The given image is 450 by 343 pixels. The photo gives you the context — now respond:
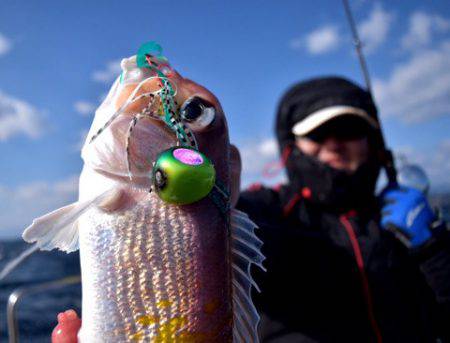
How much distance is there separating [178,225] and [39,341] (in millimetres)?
7747

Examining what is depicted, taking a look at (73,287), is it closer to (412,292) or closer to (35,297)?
(35,297)

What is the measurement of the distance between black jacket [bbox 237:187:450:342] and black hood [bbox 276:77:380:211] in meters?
0.14

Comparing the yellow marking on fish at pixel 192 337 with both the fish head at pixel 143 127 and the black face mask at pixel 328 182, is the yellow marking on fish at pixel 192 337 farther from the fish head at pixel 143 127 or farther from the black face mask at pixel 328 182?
the black face mask at pixel 328 182

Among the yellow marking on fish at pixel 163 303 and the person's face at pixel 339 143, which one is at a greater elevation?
the person's face at pixel 339 143

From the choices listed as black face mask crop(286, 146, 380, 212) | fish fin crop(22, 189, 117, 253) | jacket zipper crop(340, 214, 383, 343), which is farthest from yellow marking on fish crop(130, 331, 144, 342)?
black face mask crop(286, 146, 380, 212)

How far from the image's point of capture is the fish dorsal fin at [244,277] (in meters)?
1.50

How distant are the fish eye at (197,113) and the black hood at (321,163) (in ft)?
6.36

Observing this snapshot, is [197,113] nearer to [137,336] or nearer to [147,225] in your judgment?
[147,225]

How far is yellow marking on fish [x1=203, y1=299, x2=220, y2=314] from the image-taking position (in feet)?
4.37

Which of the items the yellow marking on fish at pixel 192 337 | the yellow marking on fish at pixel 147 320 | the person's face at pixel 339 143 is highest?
the person's face at pixel 339 143

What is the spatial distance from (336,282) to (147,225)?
1877mm

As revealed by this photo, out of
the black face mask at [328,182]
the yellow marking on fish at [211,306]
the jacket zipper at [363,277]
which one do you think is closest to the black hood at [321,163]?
the black face mask at [328,182]

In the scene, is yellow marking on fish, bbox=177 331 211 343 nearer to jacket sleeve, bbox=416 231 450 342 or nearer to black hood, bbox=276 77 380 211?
black hood, bbox=276 77 380 211

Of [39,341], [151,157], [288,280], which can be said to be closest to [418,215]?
[288,280]
